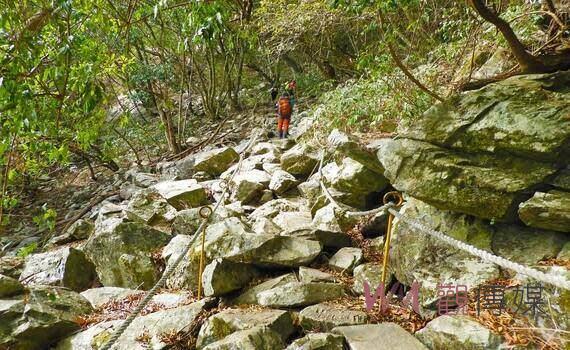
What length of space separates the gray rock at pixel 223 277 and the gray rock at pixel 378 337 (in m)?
1.45

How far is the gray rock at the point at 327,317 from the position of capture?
121 inches

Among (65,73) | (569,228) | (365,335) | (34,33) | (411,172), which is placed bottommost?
(365,335)

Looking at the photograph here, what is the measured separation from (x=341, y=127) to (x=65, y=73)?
5218 mm

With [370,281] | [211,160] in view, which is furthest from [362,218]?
[211,160]

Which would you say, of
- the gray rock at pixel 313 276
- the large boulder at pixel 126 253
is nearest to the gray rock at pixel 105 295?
the large boulder at pixel 126 253

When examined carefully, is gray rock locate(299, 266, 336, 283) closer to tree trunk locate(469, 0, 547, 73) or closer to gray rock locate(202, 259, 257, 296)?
gray rock locate(202, 259, 257, 296)

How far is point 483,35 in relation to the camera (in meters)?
5.55

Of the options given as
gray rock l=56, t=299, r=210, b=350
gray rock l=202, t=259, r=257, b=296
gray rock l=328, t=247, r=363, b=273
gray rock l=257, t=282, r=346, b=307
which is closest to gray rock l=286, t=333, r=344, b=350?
gray rock l=257, t=282, r=346, b=307

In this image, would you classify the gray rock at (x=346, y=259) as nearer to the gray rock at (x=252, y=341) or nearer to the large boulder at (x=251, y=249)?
the large boulder at (x=251, y=249)

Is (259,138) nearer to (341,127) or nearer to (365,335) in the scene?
(341,127)

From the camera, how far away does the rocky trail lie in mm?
2836

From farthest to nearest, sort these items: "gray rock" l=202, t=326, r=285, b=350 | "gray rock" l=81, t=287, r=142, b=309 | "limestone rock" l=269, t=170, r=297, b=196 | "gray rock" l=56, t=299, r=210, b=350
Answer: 1. "limestone rock" l=269, t=170, r=297, b=196
2. "gray rock" l=81, t=287, r=142, b=309
3. "gray rock" l=56, t=299, r=210, b=350
4. "gray rock" l=202, t=326, r=285, b=350

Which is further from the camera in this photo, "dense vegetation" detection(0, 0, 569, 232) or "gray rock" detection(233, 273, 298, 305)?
"gray rock" detection(233, 273, 298, 305)

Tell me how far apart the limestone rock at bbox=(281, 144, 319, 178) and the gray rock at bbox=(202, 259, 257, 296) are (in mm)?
4009
